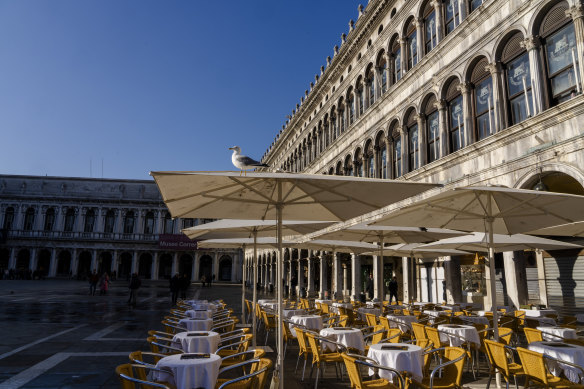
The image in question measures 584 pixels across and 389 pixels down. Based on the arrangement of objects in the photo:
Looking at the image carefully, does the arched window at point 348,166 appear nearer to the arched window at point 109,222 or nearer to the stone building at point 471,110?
the stone building at point 471,110

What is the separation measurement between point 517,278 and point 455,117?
6593mm

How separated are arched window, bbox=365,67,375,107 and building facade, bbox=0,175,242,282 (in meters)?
49.7

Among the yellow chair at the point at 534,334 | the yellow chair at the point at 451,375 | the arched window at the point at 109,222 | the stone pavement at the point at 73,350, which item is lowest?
the stone pavement at the point at 73,350

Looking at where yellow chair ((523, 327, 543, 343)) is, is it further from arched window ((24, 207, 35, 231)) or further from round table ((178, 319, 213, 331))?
arched window ((24, 207, 35, 231))

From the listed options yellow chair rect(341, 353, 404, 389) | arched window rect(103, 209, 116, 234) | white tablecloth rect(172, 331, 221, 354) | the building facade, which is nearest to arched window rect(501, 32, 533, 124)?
yellow chair rect(341, 353, 404, 389)

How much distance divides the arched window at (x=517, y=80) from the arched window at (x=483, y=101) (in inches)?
26.9

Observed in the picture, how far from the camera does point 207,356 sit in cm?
479

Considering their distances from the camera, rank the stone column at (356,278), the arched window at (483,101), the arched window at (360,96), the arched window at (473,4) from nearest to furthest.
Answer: the arched window at (483,101) → the arched window at (473,4) → the stone column at (356,278) → the arched window at (360,96)

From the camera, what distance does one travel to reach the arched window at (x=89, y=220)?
69.8 metres

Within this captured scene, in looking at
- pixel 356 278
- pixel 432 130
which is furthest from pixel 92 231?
pixel 432 130

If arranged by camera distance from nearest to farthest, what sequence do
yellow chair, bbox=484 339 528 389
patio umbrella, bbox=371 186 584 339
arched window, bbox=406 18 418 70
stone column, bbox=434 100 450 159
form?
yellow chair, bbox=484 339 528 389 → patio umbrella, bbox=371 186 584 339 → stone column, bbox=434 100 450 159 → arched window, bbox=406 18 418 70

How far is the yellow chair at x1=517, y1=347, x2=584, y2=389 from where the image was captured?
501cm

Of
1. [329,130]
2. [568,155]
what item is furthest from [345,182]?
[329,130]

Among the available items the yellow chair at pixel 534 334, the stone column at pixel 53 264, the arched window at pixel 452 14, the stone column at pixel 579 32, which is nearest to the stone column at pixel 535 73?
the stone column at pixel 579 32
